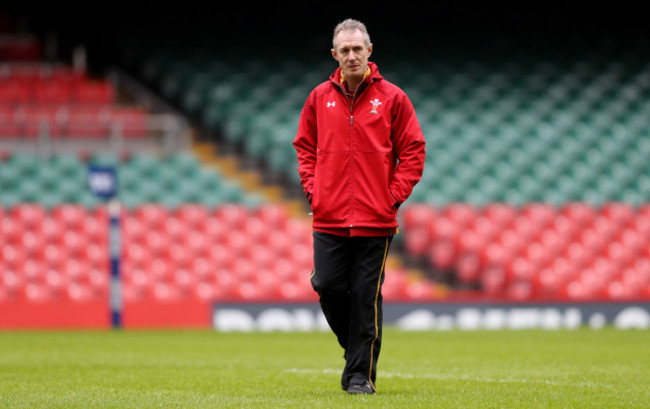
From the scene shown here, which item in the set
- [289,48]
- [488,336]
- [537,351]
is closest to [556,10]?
[289,48]

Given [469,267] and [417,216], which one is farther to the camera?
[417,216]

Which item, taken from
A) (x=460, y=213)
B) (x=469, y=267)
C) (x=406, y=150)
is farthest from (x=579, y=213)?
(x=406, y=150)

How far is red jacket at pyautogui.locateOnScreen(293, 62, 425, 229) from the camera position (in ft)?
19.7

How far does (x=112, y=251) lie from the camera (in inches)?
556

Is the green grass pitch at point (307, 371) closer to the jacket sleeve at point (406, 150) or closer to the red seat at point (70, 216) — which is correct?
the jacket sleeve at point (406, 150)

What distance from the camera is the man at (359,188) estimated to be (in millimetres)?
5992

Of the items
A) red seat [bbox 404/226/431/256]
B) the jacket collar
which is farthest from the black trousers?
red seat [bbox 404/226/431/256]

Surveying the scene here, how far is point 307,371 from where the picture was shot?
7684 millimetres

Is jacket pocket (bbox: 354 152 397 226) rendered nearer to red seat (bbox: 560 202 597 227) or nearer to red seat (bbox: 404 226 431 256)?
red seat (bbox: 404 226 431 256)

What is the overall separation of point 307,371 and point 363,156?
7.27 feet

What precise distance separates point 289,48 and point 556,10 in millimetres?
5438

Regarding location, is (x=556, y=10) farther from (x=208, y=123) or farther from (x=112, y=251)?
(x=112, y=251)

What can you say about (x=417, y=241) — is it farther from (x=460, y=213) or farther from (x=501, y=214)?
(x=501, y=214)

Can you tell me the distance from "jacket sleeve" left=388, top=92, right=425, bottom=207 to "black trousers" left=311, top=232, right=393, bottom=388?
0.30 m
